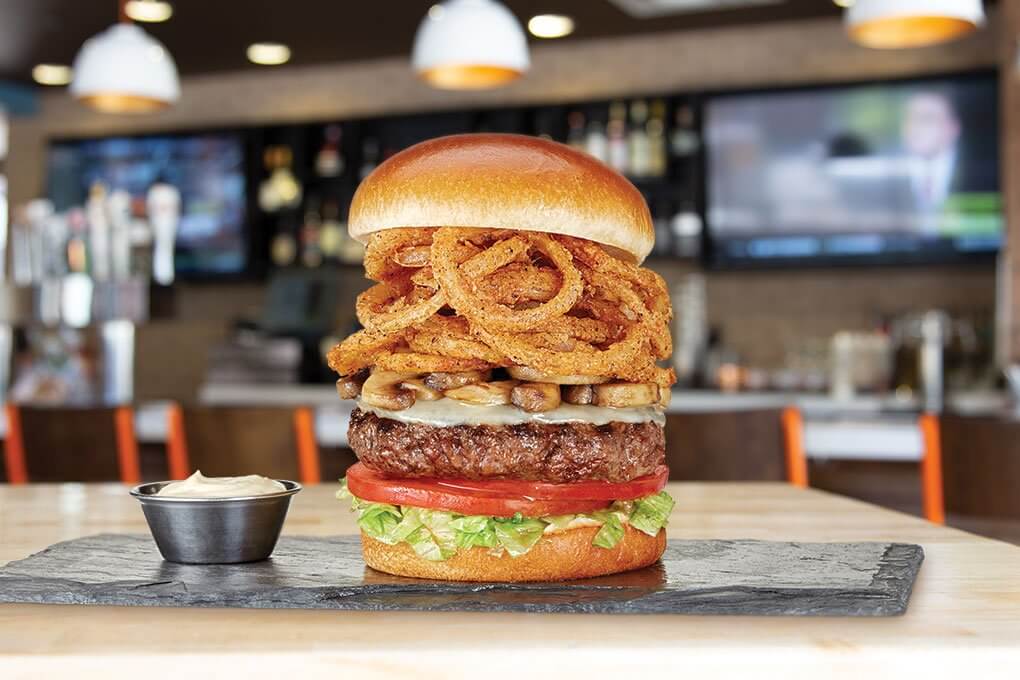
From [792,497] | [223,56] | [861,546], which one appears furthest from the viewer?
[223,56]

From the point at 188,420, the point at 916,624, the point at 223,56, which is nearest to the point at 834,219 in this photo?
the point at 223,56

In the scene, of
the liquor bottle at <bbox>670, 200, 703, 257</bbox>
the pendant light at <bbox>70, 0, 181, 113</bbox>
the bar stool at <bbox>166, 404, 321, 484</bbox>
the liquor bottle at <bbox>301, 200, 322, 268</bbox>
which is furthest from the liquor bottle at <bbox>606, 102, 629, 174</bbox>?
the bar stool at <bbox>166, 404, 321, 484</bbox>

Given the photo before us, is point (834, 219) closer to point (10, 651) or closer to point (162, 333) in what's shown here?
point (162, 333)

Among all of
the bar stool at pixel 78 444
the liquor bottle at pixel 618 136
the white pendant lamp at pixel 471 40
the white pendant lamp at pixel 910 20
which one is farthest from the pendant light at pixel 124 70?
the liquor bottle at pixel 618 136

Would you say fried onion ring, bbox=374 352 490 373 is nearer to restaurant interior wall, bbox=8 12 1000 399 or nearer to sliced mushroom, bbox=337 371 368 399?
sliced mushroom, bbox=337 371 368 399

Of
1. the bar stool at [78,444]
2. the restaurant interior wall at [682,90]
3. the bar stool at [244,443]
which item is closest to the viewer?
the bar stool at [244,443]

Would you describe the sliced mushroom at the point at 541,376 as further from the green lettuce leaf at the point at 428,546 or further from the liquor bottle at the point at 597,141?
the liquor bottle at the point at 597,141
